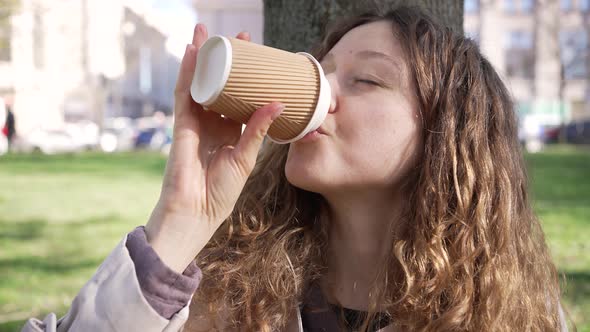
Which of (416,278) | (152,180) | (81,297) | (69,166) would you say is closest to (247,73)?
(81,297)

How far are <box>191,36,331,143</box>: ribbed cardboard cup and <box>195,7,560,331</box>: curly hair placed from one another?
0.40 m

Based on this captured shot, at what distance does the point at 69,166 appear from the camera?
14438 mm

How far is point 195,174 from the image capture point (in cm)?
185

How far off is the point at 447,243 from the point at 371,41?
670 millimetres

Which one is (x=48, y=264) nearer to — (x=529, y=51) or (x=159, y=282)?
(x=159, y=282)

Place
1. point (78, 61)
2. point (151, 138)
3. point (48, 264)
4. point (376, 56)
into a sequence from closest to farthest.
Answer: point (376, 56)
point (48, 264)
point (151, 138)
point (78, 61)

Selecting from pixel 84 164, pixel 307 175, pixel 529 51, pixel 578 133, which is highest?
pixel 529 51

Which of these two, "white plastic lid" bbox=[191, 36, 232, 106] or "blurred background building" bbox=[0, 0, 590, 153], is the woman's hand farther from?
"blurred background building" bbox=[0, 0, 590, 153]

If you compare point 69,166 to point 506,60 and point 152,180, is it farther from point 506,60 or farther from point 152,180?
point 506,60

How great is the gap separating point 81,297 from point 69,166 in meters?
13.4

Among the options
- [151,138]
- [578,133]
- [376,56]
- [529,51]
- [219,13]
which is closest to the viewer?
[376,56]

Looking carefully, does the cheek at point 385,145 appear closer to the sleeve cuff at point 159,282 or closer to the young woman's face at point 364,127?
the young woman's face at point 364,127

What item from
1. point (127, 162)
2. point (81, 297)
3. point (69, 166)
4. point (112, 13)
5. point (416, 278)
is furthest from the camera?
point (112, 13)

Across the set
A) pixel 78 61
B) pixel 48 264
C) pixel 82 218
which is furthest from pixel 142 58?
pixel 48 264
